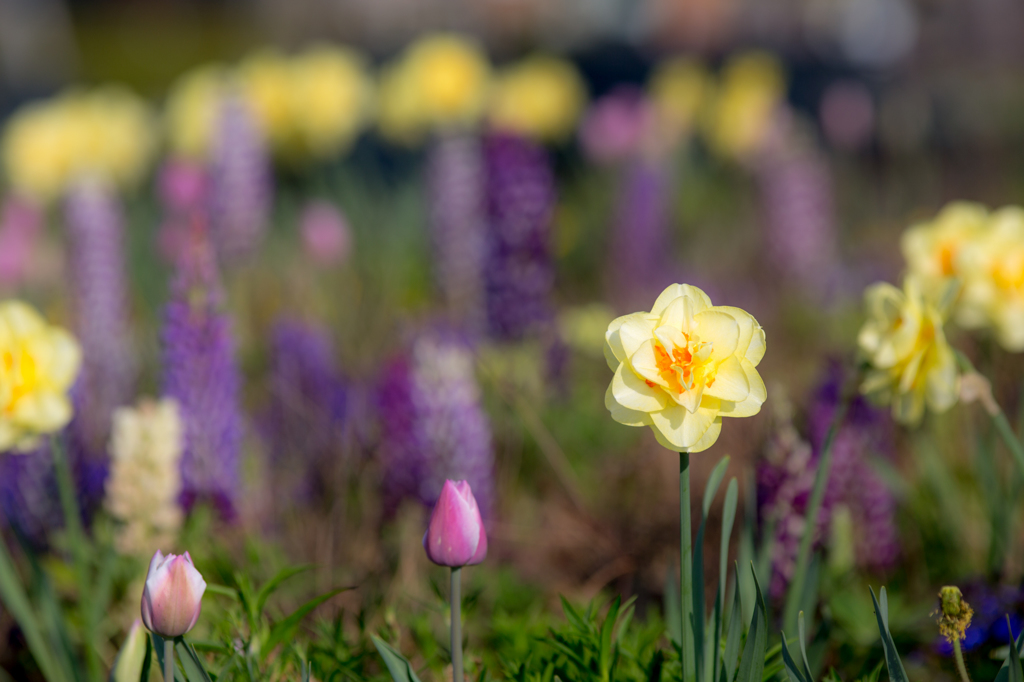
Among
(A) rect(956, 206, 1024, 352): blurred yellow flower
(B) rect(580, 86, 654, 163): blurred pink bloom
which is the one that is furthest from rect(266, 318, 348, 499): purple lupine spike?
(B) rect(580, 86, 654, 163): blurred pink bloom

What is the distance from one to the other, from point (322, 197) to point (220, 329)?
333 centimetres

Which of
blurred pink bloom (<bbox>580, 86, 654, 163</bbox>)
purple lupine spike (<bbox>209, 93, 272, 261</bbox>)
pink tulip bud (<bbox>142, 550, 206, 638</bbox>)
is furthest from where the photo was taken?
blurred pink bloom (<bbox>580, 86, 654, 163</bbox>)

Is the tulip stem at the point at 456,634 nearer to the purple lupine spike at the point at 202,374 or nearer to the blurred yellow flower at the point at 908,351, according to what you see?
the blurred yellow flower at the point at 908,351

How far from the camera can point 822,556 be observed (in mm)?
1931

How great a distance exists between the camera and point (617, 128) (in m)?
4.65

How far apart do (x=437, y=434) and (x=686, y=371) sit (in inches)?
39.3

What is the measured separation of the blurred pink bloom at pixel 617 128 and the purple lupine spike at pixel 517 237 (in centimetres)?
151

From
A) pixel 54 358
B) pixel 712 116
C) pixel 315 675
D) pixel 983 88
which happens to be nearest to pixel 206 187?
pixel 54 358

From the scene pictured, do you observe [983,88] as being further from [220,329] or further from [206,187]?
[220,329]

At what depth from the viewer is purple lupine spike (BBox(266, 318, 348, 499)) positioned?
2.27 m

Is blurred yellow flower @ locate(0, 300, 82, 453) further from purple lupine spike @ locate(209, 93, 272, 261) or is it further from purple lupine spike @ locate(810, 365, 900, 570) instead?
purple lupine spike @ locate(209, 93, 272, 261)

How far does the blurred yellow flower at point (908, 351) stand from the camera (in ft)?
4.43

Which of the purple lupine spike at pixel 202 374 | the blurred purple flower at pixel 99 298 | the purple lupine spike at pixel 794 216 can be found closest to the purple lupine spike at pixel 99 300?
the blurred purple flower at pixel 99 298

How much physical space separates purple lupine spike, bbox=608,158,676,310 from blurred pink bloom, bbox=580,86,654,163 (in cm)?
41
